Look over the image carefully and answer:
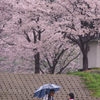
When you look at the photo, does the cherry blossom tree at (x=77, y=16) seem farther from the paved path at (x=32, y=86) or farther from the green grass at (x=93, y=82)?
the paved path at (x=32, y=86)

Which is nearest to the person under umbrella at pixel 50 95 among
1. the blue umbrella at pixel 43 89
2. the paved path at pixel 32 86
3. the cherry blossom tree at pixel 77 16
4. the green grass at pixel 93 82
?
the blue umbrella at pixel 43 89

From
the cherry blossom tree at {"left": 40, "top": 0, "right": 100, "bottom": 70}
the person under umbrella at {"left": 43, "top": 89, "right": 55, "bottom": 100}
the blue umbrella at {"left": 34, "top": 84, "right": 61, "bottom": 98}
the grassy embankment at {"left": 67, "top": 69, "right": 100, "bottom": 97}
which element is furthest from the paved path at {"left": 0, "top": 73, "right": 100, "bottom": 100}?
the person under umbrella at {"left": 43, "top": 89, "right": 55, "bottom": 100}

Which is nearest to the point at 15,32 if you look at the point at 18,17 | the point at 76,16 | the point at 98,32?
the point at 18,17

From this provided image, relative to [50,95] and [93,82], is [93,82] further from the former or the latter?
[50,95]

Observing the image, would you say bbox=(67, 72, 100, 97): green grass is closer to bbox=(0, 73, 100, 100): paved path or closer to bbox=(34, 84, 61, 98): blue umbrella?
bbox=(0, 73, 100, 100): paved path

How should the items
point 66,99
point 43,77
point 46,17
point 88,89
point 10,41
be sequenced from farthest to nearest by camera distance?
1. point 10,41
2. point 46,17
3. point 43,77
4. point 88,89
5. point 66,99

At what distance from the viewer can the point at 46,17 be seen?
77.4ft

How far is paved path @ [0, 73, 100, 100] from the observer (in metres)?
16.4

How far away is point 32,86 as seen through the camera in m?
17.7

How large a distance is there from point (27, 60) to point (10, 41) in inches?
251

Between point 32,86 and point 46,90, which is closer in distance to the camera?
point 46,90

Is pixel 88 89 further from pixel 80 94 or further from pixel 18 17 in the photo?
pixel 18 17

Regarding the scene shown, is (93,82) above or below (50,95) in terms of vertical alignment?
below

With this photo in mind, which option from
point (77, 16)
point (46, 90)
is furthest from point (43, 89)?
point (77, 16)
